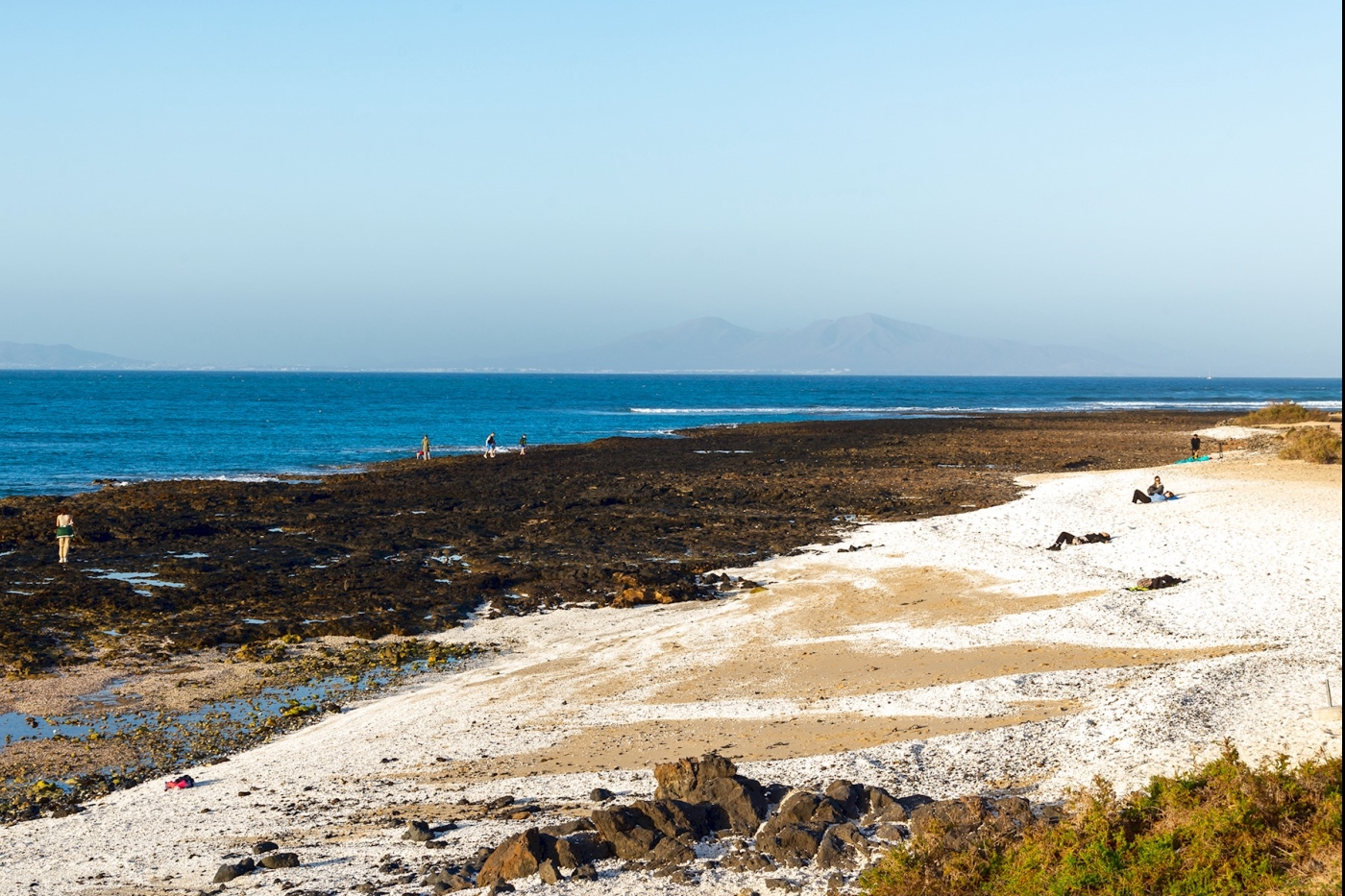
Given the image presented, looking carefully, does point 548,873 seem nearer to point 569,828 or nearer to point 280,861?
point 569,828

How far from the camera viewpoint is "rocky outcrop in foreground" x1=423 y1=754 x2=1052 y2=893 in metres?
8.81

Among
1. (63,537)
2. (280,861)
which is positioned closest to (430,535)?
(63,537)

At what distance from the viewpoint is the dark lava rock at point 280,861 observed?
364 inches

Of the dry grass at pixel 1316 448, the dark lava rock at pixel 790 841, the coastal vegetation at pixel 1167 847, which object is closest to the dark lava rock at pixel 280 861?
the dark lava rock at pixel 790 841

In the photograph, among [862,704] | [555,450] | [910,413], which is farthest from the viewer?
[910,413]

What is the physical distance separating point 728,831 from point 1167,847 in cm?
342

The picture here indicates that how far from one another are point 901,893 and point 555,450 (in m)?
44.3

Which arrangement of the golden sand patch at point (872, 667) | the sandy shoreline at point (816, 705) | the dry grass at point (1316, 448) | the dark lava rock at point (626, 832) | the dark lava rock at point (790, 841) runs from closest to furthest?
the dark lava rock at point (790, 841)
the dark lava rock at point (626, 832)
the sandy shoreline at point (816, 705)
the golden sand patch at point (872, 667)
the dry grass at point (1316, 448)

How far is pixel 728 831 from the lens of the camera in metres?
9.55

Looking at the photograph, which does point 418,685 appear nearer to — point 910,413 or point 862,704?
point 862,704

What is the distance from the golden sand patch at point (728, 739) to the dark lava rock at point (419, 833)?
1.54 m

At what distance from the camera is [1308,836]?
7270 millimetres

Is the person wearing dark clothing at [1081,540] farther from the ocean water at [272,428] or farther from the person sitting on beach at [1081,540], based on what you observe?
the ocean water at [272,428]

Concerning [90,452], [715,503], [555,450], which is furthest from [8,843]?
[90,452]
